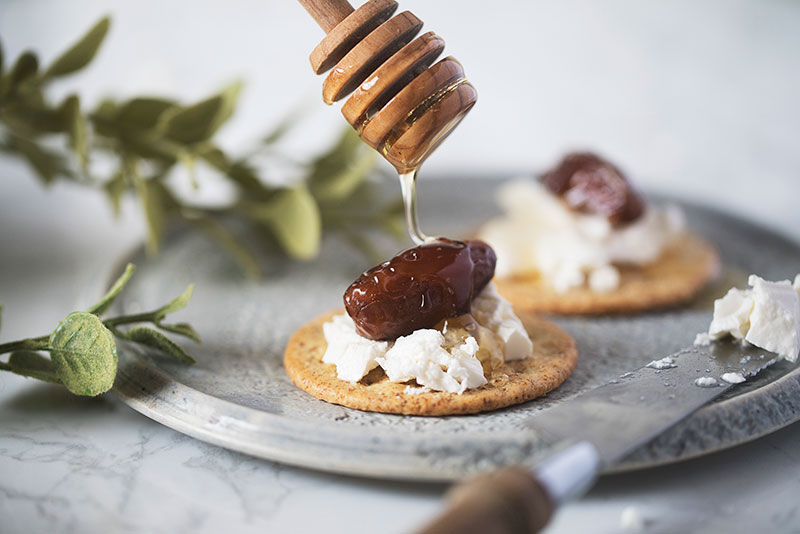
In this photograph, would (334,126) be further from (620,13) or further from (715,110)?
(715,110)

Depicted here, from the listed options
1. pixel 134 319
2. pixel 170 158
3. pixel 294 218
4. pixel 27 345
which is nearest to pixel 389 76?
pixel 134 319

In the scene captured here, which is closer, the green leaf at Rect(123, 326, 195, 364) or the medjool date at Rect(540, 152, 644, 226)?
the green leaf at Rect(123, 326, 195, 364)

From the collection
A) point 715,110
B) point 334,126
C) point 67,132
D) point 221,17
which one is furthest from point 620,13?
point 67,132

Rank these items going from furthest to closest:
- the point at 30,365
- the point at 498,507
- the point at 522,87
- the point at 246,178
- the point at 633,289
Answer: the point at 522,87 < the point at 246,178 < the point at 633,289 < the point at 30,365 < the point at 498,507

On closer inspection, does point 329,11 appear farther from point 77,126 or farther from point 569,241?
point 569,241

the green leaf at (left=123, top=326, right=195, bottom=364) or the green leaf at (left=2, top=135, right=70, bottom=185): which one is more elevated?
the green leaf at (left=2, top=135, right=70, bottom=185)

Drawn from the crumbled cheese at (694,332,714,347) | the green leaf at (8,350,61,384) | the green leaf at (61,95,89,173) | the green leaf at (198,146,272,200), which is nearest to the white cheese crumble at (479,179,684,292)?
the crumbled cheese at (694,332,714,347)

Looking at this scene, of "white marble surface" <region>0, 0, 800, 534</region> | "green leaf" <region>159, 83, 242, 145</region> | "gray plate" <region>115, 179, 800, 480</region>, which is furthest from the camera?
"white marble surface" <region>0, 0, 800, 534</region>

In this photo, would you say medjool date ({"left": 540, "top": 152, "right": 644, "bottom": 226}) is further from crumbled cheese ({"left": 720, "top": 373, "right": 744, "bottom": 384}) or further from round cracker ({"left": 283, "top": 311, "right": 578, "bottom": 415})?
crumbled cheese ({"left": 720, "top": 373, "right": 744, "bottom": 384})
